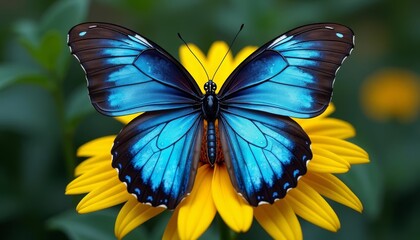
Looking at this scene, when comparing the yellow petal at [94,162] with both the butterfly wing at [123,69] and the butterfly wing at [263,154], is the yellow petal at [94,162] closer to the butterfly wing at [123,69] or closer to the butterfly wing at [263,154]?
the butterfly wing at [123,69]

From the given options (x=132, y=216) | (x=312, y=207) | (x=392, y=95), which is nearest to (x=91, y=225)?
(x=132, y=216)

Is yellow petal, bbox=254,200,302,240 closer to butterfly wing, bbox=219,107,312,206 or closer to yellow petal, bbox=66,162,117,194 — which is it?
butterfly wing, bbox=219,107,312,206

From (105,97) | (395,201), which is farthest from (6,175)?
(395,201)

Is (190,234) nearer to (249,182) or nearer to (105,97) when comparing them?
(249,182)

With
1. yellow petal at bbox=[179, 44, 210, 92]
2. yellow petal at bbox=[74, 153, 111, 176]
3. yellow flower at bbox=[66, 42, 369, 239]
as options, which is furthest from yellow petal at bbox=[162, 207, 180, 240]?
yellow petal at bbox=[179, 44, 210, 92]

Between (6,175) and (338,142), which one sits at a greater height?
(338,142)

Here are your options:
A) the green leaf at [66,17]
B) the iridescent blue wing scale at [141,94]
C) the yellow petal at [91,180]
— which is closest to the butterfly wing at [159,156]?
the iridescent blue wing scale at [141,94]

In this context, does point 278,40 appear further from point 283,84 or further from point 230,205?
point 230,205
